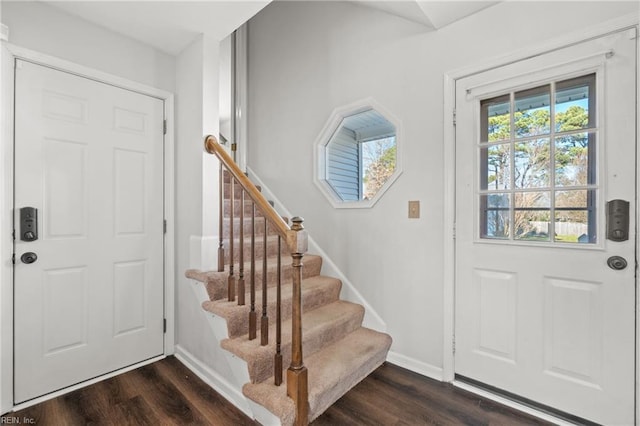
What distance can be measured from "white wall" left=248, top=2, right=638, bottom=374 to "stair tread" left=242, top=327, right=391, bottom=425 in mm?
220

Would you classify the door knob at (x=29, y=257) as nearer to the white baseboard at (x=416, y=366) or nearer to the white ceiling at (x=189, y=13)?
the white ceiling at (x=189, y=13)

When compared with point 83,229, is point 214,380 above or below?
below

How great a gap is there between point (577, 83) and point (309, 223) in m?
2.16

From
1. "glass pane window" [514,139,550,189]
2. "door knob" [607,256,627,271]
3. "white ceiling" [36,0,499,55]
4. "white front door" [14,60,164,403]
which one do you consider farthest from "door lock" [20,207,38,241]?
"door knob" [607,256,627,271]

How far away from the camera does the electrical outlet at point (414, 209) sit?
7.11ft

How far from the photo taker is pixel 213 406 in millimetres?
1778

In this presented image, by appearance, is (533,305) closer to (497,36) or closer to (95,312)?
(497,36)

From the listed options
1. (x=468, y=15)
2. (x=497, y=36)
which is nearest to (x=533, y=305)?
(x=497, y=36)

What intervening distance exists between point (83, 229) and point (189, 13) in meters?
1.57

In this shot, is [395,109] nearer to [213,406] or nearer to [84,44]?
[84,44]

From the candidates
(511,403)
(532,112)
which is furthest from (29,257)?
(532,112)

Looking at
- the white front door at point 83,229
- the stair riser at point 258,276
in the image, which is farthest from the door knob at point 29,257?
the stair riser at point 258,276

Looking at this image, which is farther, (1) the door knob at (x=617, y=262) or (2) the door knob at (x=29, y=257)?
(2) the door knob at (x=29, y=257)

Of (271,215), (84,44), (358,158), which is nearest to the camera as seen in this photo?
(271,215)
